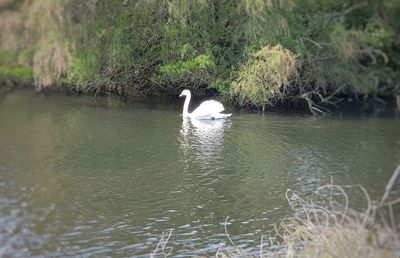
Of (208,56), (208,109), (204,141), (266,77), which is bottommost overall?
(204,141)

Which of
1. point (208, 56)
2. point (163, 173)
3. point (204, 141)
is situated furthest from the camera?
point (208, 56)

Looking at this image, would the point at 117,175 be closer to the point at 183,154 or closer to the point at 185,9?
the point at 183,154

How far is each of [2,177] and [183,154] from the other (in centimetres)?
378

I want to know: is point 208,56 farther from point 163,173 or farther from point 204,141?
point 163,173

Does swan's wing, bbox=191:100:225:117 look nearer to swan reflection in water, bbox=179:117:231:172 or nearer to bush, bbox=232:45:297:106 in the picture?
swan reflection in water, bbox=179:117:231:172

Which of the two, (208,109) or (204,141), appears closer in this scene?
(204,141)

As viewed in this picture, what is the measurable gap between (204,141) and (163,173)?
120 inches

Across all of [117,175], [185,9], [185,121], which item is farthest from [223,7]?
[117,175]

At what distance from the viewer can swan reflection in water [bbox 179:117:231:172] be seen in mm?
11977

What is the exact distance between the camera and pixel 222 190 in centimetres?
1003

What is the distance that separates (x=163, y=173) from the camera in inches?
434

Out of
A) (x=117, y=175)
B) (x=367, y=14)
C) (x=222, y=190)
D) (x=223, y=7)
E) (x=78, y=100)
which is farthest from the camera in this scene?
(x=78, y=100)

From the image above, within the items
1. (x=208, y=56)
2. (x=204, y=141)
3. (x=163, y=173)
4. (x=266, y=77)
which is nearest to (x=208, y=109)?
(x=266, y=77)

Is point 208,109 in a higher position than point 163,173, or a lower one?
higher
